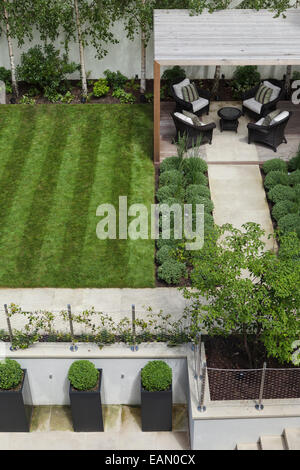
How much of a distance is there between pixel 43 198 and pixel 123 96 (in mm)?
5043

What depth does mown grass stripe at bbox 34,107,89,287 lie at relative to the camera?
13.3m

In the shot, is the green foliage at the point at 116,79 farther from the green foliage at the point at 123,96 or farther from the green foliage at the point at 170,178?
the green foliage at the point at 170,178

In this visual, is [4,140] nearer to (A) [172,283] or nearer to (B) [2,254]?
(B) [2,254]

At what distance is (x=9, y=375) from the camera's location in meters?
11.0

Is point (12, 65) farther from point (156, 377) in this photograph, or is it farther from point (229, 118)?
point (156, 377)

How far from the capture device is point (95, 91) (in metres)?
18.9

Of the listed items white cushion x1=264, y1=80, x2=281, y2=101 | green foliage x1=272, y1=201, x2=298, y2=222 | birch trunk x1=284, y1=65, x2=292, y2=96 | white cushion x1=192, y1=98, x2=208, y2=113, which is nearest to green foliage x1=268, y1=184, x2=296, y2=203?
green foliage x1=272, y1=201, x2=298, y2=222

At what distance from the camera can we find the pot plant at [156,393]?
10.9 m

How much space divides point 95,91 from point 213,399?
10.8 meters

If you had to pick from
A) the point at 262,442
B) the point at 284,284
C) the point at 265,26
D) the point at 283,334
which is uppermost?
the point at 265,26

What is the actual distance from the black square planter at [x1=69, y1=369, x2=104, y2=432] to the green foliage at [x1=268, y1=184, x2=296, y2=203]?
5.90 metres

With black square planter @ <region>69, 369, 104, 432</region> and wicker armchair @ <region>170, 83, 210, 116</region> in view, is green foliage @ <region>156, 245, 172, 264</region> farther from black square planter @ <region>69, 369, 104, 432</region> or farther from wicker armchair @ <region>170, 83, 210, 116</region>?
wicker armchair @ <region>170, 83, 210, 116</region>

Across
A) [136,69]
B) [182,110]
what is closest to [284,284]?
[182,110]

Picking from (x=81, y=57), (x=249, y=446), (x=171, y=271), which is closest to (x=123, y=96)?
(x=81, y=57)
